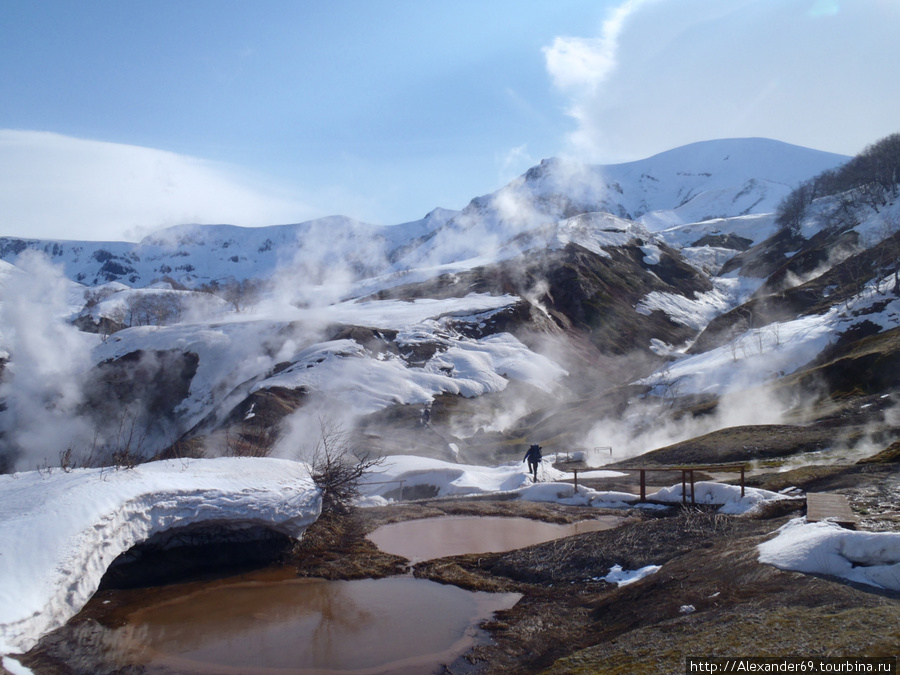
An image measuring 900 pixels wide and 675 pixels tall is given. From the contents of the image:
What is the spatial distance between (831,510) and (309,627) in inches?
380

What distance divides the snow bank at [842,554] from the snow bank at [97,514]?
9.33 metres

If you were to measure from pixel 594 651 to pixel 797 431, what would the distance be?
25473 mm

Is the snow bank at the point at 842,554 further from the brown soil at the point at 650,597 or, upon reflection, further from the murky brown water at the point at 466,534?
the murky brown water at the point at 466,534

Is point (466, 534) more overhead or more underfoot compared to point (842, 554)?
more underfoot

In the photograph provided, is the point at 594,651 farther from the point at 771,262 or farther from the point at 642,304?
the point at 771,262

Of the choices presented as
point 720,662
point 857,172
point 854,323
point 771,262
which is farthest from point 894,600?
point 857,172

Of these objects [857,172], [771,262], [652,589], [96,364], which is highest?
[857,172]

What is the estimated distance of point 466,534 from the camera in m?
16.6

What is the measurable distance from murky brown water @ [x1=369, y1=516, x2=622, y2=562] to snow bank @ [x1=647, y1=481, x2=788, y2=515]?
212 cm

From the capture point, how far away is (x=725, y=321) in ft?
264

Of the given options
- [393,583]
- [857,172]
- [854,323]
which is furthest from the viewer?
[857,172]

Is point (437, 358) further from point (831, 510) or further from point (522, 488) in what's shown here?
point (831, 510)

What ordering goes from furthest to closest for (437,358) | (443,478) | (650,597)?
(437,358)
(443,478)
(650,597)

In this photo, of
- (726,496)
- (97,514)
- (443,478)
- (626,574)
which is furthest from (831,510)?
(443,478)
